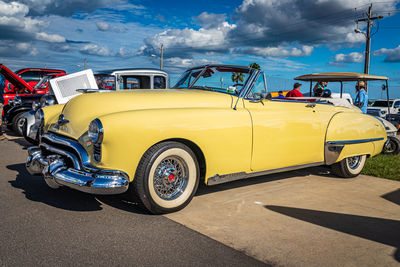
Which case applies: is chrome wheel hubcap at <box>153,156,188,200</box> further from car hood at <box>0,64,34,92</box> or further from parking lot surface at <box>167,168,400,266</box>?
car hood at <box>0,64,34,92</box>

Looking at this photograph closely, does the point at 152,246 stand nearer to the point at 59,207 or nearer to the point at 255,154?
the point at 59,207

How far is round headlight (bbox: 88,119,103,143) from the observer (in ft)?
9.80

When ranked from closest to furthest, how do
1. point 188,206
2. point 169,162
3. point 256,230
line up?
point 256,230 → point 169,162 → point 188,206

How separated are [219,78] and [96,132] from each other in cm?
209

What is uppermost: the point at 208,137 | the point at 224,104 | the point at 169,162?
the point at 224,104

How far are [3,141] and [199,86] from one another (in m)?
6.28

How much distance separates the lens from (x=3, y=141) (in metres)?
8.44

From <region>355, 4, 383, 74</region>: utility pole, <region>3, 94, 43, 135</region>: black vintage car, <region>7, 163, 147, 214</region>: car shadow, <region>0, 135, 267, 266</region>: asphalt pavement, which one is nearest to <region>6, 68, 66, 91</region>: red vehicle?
<region>3, 94, 43, 135</region>: black vintage car

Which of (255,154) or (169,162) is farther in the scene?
(255,154)

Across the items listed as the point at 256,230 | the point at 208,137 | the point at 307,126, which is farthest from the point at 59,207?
the point at 307,126

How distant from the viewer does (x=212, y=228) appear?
3.06 metres

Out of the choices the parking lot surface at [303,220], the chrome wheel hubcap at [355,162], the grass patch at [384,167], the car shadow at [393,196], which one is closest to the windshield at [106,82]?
the parking lot surface at [303,220]

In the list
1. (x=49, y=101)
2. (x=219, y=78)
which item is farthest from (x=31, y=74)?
(x=219, y=78)

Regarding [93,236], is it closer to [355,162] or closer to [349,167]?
[349,167]
